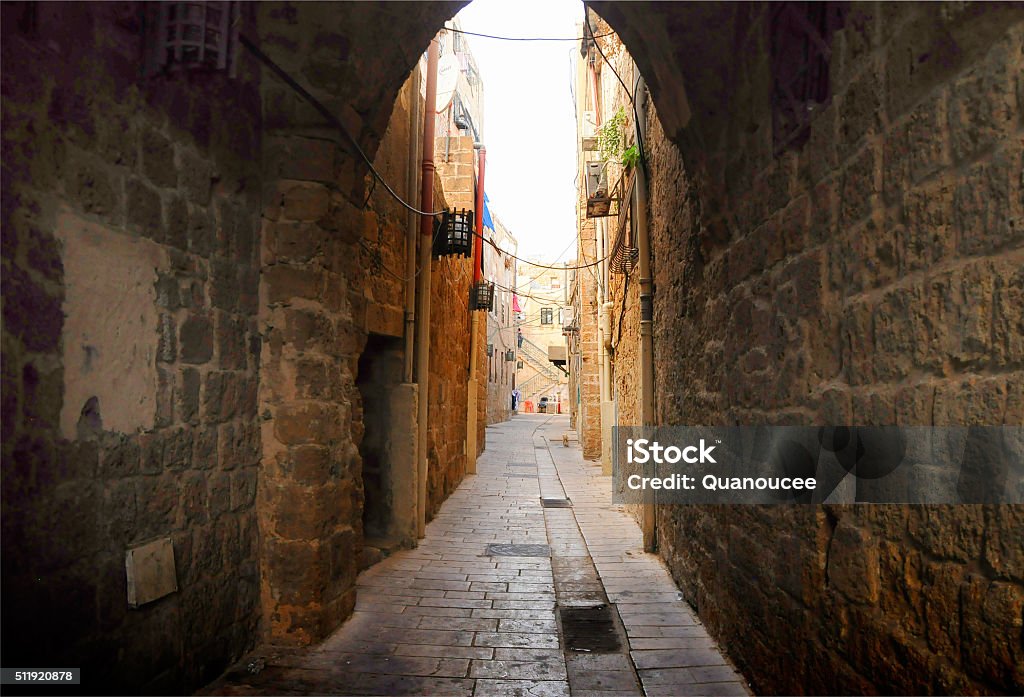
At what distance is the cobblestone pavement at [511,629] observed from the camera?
3135 mm

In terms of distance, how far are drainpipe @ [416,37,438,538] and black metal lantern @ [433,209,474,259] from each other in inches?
9.6

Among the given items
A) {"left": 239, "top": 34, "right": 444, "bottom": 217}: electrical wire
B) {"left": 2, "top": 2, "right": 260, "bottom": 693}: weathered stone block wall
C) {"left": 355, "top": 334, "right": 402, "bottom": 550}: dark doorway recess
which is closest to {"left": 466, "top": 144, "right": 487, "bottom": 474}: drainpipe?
{"left": 355, "top": 334, "right": 402, "bottom": 550}: dark doorway recess

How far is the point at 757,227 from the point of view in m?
3.01

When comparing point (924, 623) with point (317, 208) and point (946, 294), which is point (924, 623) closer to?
point (946, 294)

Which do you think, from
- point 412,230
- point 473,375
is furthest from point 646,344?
point 473,375

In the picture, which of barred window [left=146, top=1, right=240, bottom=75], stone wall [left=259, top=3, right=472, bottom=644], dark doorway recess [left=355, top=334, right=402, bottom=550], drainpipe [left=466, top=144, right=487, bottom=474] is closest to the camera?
barred window [left=146, top=1, right=240, bottom=75]

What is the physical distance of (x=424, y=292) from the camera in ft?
20.7

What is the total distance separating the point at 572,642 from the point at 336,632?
4.33 feet

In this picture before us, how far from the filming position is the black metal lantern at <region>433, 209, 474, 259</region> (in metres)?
6.70

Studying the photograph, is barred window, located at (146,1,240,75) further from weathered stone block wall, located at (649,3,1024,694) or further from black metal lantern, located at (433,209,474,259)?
black metal lantern, located at (433,209,474,259)

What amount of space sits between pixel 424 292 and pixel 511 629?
334 centimetres

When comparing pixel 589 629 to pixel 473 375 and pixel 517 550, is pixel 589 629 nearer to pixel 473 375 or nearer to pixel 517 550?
pixel 517 550

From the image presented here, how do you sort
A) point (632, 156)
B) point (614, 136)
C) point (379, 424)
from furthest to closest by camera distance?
point (614, 136), point (632, 156), point (379, 424)

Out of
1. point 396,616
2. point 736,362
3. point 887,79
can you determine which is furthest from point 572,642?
point 887,79
